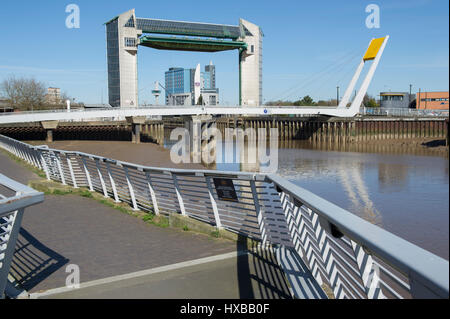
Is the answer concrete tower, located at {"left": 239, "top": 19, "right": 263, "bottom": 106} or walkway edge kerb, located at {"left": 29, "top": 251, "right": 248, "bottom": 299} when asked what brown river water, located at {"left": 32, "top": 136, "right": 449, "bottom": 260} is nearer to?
walkway edge kerb, located at {"left": 29, "top": 251, "right": 248, "bottom": 299}

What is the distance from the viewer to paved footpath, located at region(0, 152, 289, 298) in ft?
13.6

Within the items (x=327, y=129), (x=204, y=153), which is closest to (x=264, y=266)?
(x=204, y=153)

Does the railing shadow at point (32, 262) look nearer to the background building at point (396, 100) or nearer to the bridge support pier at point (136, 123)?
the bridge support pier at point (136, 123)

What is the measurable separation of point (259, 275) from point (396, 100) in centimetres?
8807

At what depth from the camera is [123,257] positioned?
544cm

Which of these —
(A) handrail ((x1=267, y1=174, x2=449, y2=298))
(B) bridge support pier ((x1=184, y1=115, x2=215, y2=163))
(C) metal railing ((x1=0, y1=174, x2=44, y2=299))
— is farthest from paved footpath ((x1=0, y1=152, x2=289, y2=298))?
(B) bridge support pier ((x1=184, y1=115, x2=215, y2=163))

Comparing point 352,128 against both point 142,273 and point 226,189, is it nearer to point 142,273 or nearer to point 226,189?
point 226,189

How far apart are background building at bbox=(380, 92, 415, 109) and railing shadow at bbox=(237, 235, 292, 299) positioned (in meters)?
84.3

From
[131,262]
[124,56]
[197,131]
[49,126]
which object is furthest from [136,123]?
[131,262]

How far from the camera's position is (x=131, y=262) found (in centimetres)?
520

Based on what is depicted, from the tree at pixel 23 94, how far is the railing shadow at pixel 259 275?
64671 mm

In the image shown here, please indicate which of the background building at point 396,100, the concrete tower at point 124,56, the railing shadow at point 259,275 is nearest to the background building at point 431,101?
the background building at point 396,100

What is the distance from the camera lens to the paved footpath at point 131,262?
415 cm
